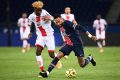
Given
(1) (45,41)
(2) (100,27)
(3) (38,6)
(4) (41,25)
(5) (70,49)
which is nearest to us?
(5) (70,49)

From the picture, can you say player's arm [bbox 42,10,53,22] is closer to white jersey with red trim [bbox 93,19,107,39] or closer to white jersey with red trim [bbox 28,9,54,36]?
white jersey with red trim [bbox 28,9,54,36]

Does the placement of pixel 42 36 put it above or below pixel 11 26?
below

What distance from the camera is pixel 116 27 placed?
42500 millimetres

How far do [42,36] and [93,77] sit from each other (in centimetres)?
278

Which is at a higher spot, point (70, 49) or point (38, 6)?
point (38, 6)

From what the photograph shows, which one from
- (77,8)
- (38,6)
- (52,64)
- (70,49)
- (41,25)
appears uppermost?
(77,8)

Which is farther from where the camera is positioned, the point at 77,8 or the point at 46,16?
the point at 77,8

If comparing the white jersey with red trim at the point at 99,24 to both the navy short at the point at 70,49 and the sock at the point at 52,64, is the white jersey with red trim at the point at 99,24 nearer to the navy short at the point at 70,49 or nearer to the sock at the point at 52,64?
the navy short at the point at 70,49

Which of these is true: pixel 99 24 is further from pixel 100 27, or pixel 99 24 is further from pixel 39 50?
pixel 39 50

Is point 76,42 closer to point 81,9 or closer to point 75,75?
point 75,75

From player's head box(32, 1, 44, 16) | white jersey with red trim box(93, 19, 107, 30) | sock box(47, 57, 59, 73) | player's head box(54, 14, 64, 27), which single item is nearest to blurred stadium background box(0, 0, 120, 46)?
white jersey with red trim box(93, 19, 107, 30)

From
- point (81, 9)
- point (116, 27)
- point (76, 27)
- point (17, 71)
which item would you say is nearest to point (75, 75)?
point (76, 27)

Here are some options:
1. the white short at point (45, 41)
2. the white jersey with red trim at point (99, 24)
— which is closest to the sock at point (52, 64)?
the white short at point (45, 41)

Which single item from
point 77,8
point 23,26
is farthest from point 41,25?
point 77,8
